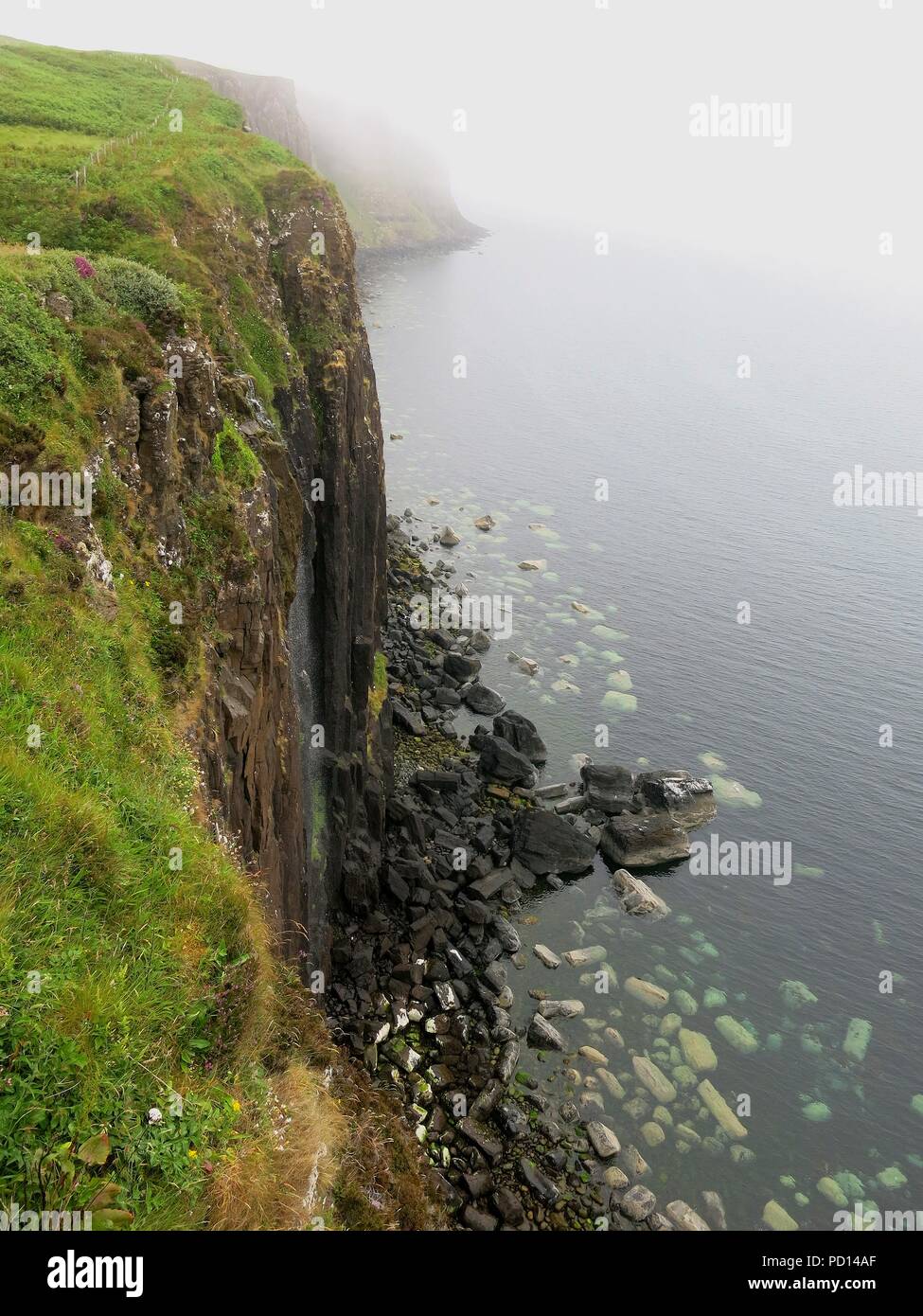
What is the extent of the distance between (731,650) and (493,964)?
3669 centimetres

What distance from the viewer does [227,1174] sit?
870 centimetres

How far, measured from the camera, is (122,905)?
35.1 ft

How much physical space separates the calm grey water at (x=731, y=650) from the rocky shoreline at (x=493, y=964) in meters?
1.08

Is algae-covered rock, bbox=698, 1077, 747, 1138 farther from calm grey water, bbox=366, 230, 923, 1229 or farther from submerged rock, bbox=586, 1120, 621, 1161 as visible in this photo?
submerged rock, bbox=586, 1120, 621, 1161

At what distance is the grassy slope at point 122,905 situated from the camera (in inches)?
326

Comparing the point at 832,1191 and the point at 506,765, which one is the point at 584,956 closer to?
the point at 832,1191

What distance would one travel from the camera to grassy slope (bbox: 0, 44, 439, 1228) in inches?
326

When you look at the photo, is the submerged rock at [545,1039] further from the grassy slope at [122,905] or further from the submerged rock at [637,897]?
the grassy slope at [122,905]

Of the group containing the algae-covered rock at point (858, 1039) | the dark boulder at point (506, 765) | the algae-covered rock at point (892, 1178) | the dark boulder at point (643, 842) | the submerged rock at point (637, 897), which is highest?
the dark boulder at point (506, 765)

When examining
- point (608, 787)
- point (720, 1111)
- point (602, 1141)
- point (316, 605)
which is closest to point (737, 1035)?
point (720, 1111)

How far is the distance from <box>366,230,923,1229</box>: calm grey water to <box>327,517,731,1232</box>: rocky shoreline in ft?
3.54

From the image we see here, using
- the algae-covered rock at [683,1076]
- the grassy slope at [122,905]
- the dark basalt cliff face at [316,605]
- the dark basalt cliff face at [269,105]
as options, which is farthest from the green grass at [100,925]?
the dark basalt cliff face at [269,105]
